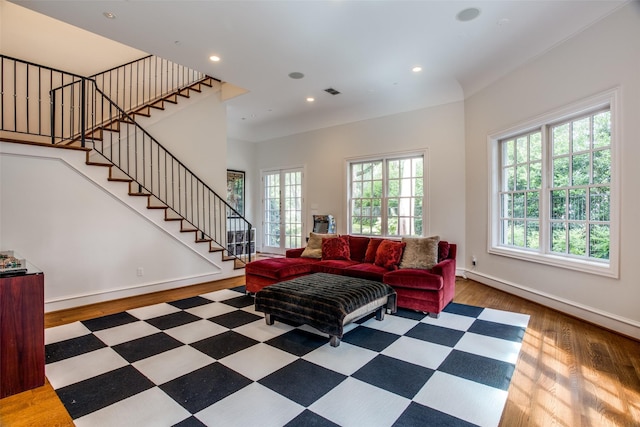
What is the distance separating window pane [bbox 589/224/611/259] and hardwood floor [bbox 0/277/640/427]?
79 cm

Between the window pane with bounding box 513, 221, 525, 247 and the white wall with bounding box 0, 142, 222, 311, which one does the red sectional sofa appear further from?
the white wall with bounding box 0, 142, 222, 311

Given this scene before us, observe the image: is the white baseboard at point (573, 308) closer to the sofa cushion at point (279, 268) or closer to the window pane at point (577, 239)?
the window pane at point (577, 239)

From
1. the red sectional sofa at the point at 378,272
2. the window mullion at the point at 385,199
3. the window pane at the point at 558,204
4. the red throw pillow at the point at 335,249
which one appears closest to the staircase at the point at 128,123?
the red sectional sofa at the point at 378,272

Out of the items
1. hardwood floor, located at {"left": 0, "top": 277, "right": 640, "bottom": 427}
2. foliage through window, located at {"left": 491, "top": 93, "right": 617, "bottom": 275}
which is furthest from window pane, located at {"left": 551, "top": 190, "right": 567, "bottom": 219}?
hardwood floor, located at {"left": 0, "top": 277, "right": 640, "bottom": 427}

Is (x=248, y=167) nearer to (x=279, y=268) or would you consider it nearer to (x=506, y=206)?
(x=279, y=268)

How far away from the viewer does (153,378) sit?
2.32 meters

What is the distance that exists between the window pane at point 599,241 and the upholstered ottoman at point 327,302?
2.30m

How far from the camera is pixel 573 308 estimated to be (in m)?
3.59

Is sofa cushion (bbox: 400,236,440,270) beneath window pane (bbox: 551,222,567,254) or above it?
beneath

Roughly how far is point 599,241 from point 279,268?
12.4 feet

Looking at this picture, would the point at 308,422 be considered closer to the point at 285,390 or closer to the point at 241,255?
the point at 285,390

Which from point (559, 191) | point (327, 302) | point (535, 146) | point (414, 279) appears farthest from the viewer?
point (535, 146)

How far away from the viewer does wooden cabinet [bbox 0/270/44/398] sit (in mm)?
2174

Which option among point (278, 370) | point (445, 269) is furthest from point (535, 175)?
point (278, 370)
